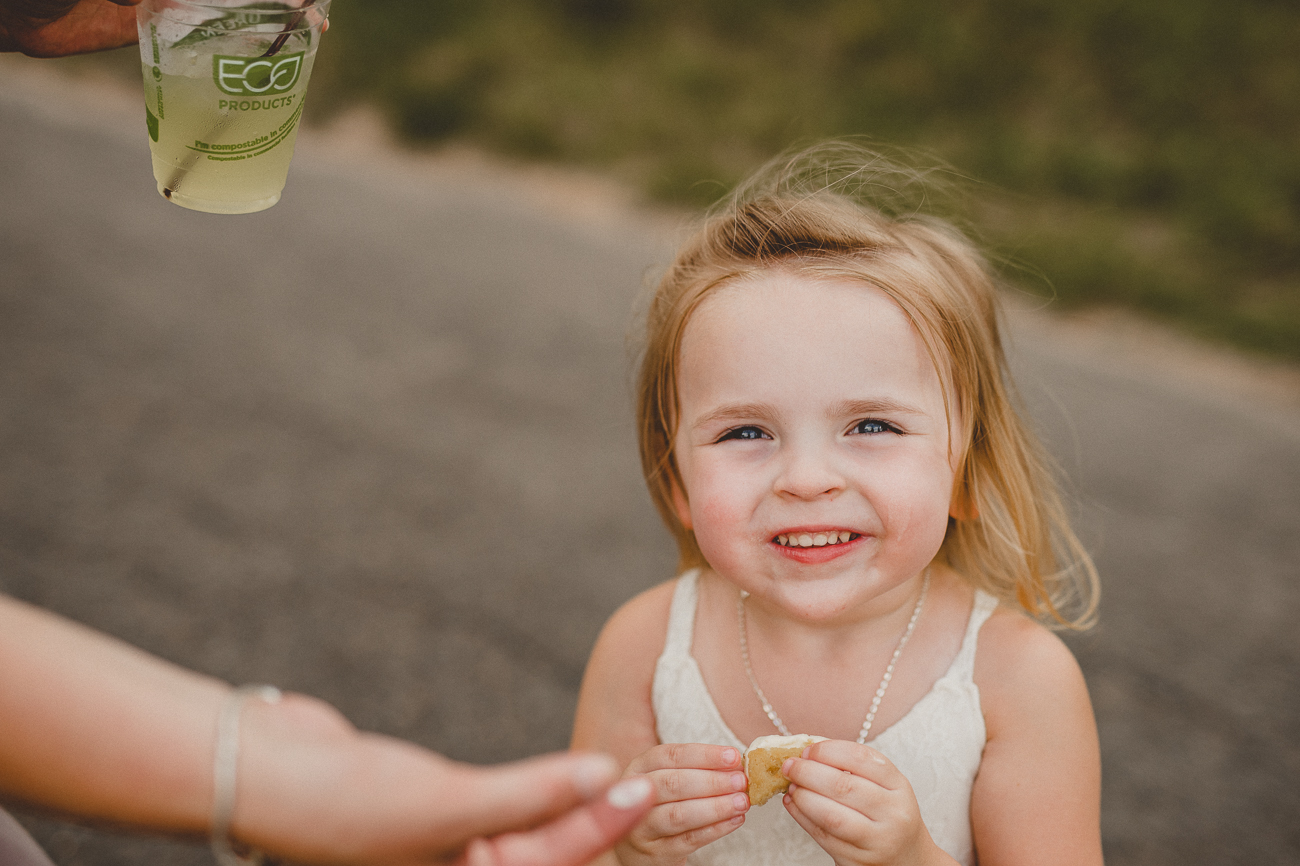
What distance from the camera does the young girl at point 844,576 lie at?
1273 mm

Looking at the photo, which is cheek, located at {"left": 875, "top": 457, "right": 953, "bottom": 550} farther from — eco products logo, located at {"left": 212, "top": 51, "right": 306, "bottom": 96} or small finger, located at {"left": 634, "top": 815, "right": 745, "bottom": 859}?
eco products logo, located at {"left": 212, "top": 51, "right": 306, "bottom": 96}

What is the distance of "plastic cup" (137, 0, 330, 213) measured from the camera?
1303 millimetres

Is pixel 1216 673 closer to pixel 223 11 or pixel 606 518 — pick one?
pixel 606 518

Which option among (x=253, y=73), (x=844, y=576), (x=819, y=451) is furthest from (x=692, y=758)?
(x=253, y=73)

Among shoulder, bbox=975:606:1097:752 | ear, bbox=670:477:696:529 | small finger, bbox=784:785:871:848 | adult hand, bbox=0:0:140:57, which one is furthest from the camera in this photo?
ear, bbox=670:477:696:529

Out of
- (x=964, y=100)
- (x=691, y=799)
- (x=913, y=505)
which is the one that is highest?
(x=913, y=505)

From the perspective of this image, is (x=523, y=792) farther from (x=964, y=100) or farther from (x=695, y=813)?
(x=964, y=100)

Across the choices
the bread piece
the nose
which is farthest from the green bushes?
the bread piece

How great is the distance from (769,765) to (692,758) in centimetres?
10

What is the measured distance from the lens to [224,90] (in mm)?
1319

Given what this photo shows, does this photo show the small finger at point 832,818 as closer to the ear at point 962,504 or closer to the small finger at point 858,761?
the small finger at point 858,761

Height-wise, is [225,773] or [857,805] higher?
[225,773]

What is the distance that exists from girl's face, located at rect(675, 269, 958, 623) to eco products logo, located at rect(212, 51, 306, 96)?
66cm

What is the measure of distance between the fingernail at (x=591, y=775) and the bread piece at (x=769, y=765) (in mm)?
504
